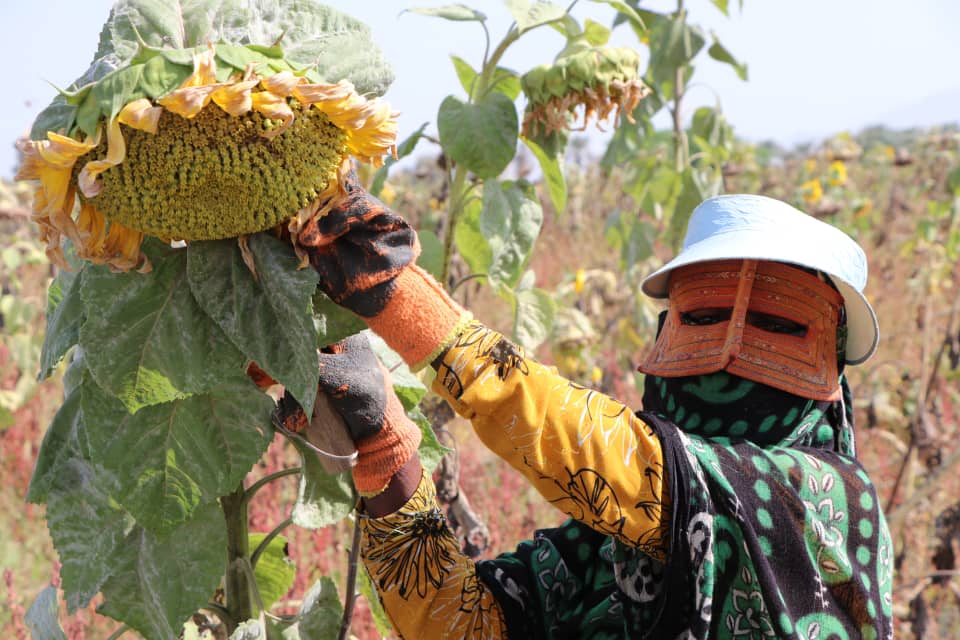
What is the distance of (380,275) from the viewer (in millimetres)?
1017

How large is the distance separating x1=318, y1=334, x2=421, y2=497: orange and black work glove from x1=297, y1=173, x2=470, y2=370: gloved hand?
7 centimetres

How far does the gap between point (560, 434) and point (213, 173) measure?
1.71 ft

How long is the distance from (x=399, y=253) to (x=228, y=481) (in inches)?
13.2

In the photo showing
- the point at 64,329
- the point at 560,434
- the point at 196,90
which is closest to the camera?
the point at 196,90

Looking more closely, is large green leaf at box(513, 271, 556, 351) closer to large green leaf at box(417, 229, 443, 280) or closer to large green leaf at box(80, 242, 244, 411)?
large green leaf at box(417, 229, 443, 280)

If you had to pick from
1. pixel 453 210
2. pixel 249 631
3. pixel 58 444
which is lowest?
pixel 249 631

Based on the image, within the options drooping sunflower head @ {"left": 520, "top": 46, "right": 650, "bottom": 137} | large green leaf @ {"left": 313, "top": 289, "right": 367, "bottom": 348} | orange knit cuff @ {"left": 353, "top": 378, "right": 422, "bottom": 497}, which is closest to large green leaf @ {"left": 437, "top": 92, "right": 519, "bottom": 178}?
drooping sunflower head @ {"left": 520, "top": 46, "right": 650, "bottom": 137}

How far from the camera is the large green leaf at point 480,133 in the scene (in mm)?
1601

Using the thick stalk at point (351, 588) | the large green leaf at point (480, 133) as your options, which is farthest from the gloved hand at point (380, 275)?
the large green leaf at point (480, 133)

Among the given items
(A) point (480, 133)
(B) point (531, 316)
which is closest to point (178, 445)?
(A) point (480, 133)

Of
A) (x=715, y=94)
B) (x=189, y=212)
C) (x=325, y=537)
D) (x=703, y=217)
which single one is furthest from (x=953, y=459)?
(x=189, y=212)

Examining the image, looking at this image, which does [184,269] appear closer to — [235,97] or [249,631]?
[235,97]

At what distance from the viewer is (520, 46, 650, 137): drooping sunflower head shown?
168cm

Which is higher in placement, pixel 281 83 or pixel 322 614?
pixel 281 83
